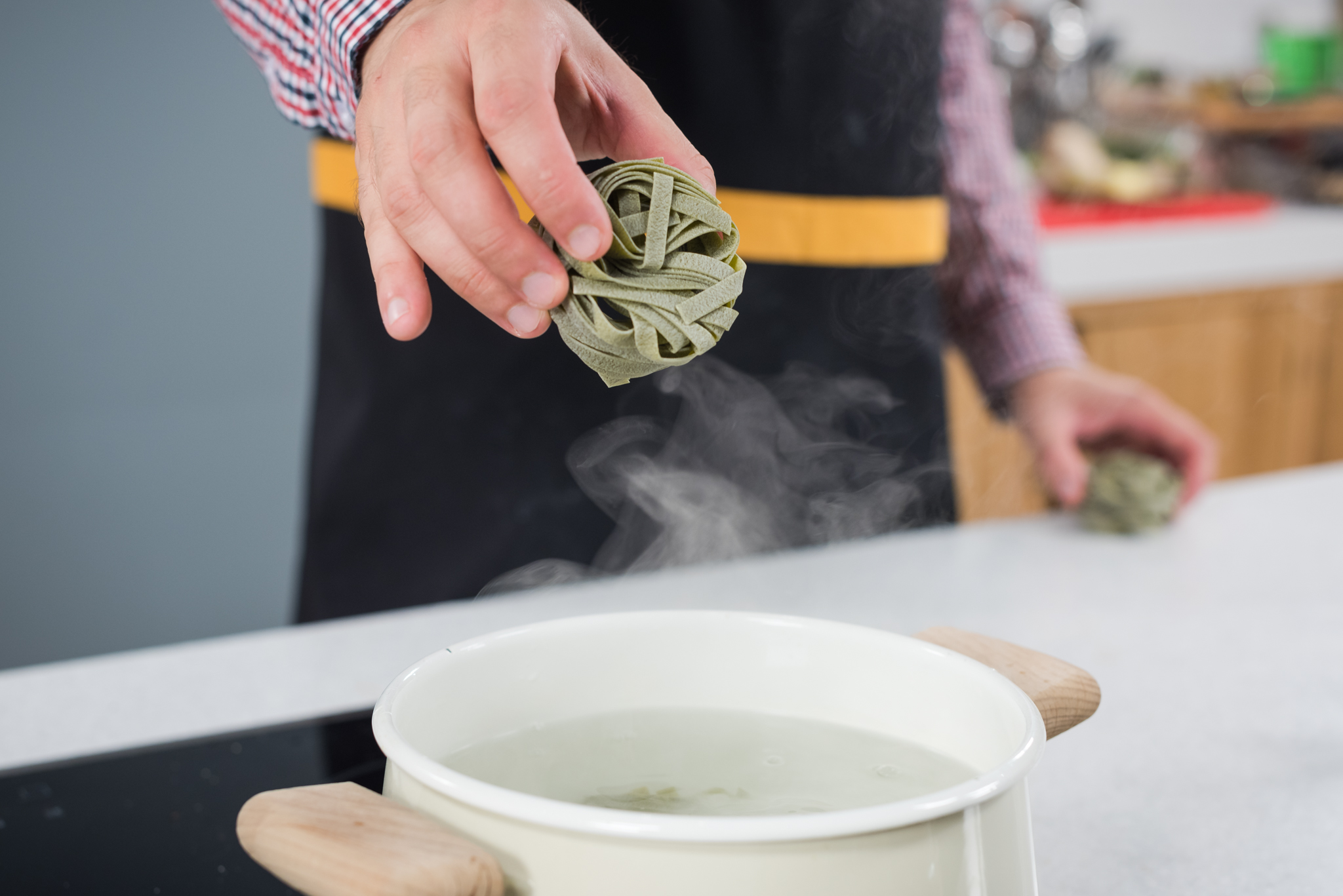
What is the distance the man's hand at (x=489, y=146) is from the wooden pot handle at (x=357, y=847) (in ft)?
0.53

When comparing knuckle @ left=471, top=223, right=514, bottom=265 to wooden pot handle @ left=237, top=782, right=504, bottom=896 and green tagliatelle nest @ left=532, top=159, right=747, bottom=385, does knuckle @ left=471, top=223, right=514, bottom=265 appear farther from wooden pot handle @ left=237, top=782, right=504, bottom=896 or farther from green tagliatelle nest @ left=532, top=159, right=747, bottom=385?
wooden pot handle @ left=237, top=782, right=504, bottom=896

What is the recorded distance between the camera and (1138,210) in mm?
2377

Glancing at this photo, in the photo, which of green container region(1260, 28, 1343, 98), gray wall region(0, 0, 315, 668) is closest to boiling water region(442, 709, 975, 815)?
gray wall region(0, 0, 315, 668)

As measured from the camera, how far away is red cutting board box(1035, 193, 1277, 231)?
2301mm

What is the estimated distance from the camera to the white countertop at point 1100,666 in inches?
18.7

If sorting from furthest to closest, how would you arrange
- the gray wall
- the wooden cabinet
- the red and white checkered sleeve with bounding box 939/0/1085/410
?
the wooden cabinet → the gray wall → the red and white checkered sleeve with bounding box 939/0/1085/410

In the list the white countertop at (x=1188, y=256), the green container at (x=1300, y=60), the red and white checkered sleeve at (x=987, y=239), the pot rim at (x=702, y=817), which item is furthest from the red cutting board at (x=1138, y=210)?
the pot rim at (x=702, y=817)

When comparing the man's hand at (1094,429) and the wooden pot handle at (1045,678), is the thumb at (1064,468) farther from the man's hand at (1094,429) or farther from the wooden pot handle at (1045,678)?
the wooden pot handle at (1045,678)

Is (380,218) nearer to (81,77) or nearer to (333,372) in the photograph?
(333,372)

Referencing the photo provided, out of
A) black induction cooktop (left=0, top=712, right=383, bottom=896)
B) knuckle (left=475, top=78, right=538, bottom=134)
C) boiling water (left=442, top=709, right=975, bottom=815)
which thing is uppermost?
knuckle (left=475, top=78, right=538, bottom=134)

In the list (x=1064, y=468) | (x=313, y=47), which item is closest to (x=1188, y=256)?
(x=1064, y=468)

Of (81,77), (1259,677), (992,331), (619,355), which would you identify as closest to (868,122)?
(992,331)

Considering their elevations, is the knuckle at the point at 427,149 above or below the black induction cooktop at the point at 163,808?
above

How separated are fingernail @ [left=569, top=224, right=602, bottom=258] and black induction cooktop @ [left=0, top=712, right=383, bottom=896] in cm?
24
